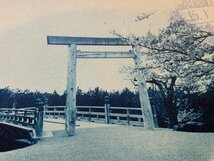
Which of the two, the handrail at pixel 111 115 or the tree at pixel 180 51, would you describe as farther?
the handrail at pixel 111 115

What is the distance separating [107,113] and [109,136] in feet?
10.9

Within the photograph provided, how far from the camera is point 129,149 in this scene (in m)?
4.45

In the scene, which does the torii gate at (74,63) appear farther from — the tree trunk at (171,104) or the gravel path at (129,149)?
the tree trunk at (171,104)

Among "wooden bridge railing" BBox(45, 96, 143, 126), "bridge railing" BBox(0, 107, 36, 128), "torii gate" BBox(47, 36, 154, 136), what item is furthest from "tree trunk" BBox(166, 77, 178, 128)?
"bridge railing" BBox(0, 107, 36, 128)

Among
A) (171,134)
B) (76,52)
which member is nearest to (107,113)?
(76,52)

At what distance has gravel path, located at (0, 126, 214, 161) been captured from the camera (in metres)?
3.92

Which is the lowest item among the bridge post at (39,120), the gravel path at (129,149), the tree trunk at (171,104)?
the gravel path at (129,149)

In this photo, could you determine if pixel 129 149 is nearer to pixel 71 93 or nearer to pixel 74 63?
pixel 71 93

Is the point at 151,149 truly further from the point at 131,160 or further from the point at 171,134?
the point at 171,134

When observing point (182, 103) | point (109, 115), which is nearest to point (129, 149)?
point (109, 115)

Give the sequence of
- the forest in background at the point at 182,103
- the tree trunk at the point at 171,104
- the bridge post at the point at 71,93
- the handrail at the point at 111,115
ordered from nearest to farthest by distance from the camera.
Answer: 1. the bridge post at the point at 71,93
2. the handrail at the point at 111,115
3. the forest in background at the point at 182,103
4. the tree trunk at the point at 171,104

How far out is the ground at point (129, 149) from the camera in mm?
3918

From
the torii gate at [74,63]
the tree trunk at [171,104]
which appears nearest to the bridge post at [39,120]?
the torii gate at [74,63]

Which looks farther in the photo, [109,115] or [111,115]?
[109,115]
